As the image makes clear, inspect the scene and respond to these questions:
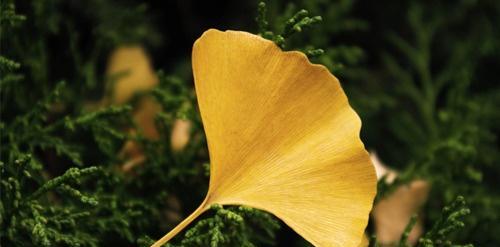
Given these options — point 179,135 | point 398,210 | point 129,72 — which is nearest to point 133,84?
point 129,72

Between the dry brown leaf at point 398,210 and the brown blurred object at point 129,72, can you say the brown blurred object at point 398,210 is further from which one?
the brown blurred object at point 129,72

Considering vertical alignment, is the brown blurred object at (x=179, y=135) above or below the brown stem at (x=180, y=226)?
above

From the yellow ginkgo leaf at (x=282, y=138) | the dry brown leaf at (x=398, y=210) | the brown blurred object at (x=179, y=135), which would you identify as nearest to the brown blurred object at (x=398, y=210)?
the dry brown leaf at (x=398, y=210)

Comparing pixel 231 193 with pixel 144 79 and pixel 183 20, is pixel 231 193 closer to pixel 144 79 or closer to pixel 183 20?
pixel 144 79

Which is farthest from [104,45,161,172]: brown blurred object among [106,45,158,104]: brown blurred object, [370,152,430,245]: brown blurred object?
[370,152,430,245]: brown blurred object

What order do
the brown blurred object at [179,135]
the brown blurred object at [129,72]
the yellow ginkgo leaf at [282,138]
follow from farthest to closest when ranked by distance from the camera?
the brown blurred object at [129,72] < the brown blurred object at [179,135] < the yellow ginkgo leaf at [282,138]

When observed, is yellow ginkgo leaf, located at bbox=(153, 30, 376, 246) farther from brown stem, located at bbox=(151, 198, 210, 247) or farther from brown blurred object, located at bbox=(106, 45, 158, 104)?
brown blurred object, located at bbox=(106, 45, 158, 104)
